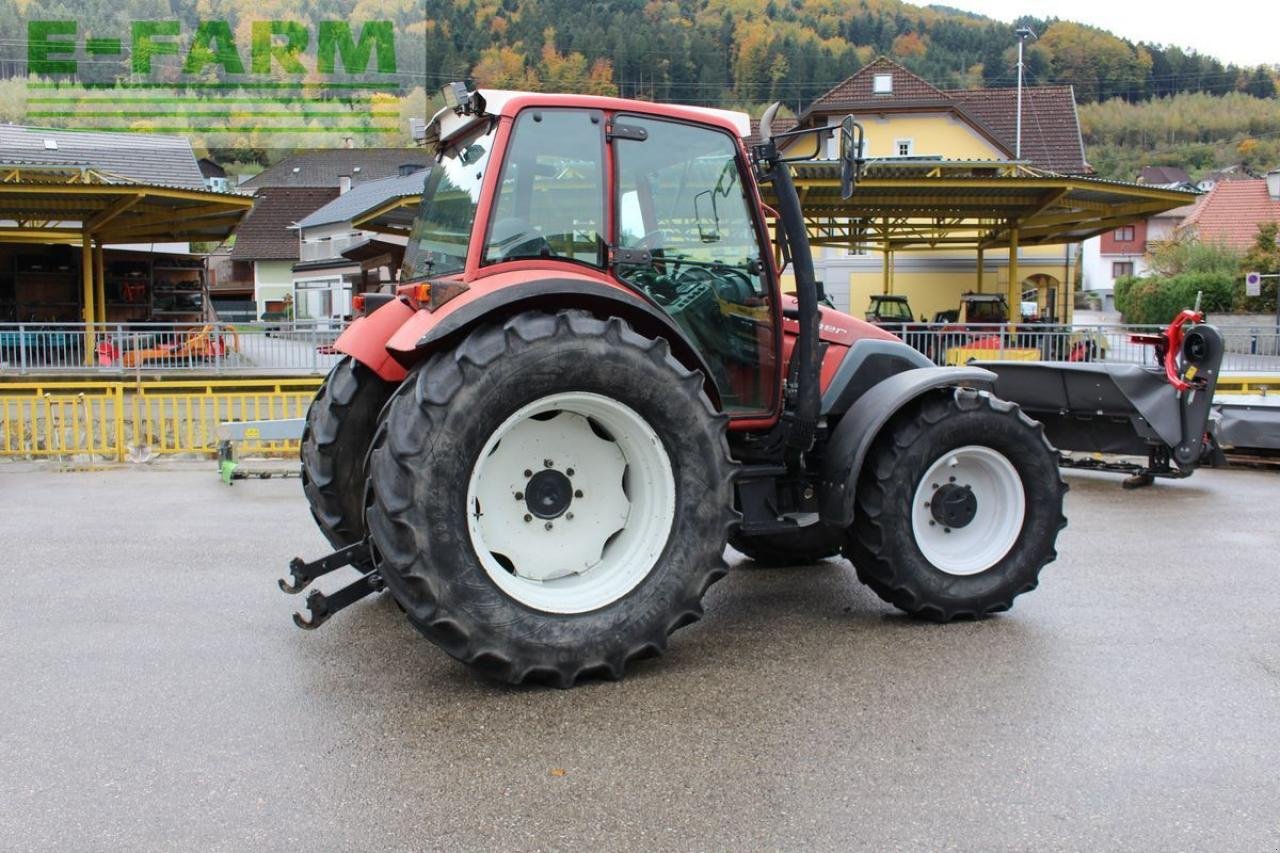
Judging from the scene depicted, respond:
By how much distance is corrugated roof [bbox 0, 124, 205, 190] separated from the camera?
124 feet

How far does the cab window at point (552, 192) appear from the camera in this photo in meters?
4.79

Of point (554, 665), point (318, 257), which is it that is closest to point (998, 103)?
point (318, 257)

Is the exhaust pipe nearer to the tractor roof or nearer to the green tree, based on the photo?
the tractor roof

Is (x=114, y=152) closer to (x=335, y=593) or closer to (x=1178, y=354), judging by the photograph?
(x=1178, y=354)

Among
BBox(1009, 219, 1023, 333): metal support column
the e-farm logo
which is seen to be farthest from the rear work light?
the e-farm logo

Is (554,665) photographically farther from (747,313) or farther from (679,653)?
(747,313)

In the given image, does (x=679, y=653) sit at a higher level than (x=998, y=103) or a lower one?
lower

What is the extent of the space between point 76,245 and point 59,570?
2980cm

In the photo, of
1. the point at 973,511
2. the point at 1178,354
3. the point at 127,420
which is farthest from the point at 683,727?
the point at 127,420

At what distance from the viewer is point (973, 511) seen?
5.60 meters

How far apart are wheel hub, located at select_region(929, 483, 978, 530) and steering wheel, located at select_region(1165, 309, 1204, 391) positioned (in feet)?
16.3

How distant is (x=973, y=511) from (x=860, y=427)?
799mm

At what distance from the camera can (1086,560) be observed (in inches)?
280

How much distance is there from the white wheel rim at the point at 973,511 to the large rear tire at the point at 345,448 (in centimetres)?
271
